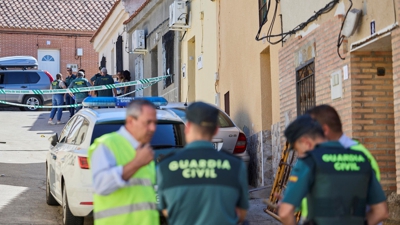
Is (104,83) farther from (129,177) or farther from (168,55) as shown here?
(129,177)

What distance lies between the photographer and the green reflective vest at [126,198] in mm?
4934

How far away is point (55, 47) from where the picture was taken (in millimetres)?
44594

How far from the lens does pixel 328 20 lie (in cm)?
1086

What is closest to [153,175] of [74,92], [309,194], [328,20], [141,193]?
[141,193]

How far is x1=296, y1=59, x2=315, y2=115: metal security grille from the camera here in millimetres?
11836

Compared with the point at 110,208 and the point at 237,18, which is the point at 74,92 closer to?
the point at 237,18

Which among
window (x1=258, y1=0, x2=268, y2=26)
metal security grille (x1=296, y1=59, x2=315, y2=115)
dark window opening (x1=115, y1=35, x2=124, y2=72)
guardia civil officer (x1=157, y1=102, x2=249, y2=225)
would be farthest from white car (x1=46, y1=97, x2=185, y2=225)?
dark window opening (x1=115, y1=35, x2=124, y2=72)

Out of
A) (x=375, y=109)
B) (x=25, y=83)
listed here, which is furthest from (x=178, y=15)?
(x=25, y=83)

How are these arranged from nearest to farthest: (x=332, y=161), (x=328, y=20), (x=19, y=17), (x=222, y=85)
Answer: (x=332, y=161), (x=328, y=20), (x=222, y=85), (x=19, y=17)

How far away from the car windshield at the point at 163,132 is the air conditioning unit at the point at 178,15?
36.8 feet

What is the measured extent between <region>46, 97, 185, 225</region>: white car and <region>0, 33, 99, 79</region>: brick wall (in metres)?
33.9

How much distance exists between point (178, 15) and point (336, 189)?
1622 cm

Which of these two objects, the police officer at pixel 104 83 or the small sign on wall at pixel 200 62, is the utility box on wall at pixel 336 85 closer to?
the small sign on wall at pixel 200 62

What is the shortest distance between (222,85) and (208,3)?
250 centimetres
